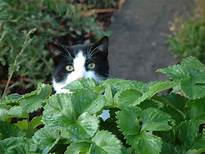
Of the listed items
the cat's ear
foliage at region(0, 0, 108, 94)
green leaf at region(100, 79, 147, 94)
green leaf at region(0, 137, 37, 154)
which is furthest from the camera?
foliage at region(0, 0, 108, 94)

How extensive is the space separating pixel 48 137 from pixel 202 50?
11.6ft

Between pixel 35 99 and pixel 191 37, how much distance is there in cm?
342

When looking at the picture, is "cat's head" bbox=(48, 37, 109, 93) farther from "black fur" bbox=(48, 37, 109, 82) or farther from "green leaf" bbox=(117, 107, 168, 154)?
"green leaf" bbox=(117, 107, 168, 154)

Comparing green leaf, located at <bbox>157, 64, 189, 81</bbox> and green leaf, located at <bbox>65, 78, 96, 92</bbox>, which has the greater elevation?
green leaf, located at <bbox>157, 64, 189, 81</bbox>

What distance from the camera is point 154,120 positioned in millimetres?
1568

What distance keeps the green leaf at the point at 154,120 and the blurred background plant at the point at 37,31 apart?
258cm

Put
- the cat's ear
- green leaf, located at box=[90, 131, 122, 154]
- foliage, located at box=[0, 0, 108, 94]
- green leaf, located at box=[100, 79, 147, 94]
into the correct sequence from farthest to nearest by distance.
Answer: foliage, located at box=[0, 0, 108, 94] < the cat's ear < green leaf, located at box=[100, 79, 147, 94] < green leaf, located at box=[90, 131, 122, 154]

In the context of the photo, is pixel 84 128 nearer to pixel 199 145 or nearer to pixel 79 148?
pixel 79 148

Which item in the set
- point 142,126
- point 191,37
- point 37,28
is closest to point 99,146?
point 142,126

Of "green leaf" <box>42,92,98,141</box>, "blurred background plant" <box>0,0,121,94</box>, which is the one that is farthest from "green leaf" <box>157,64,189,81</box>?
"blurred background plant" <box>0,0,121,94</box>

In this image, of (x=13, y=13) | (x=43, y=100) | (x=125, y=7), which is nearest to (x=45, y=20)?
(x=13, y=13)

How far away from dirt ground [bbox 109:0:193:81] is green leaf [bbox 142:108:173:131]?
3.28 metres

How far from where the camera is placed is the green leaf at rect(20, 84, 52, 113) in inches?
68.0

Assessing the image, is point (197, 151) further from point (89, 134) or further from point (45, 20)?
point (45, 20)
